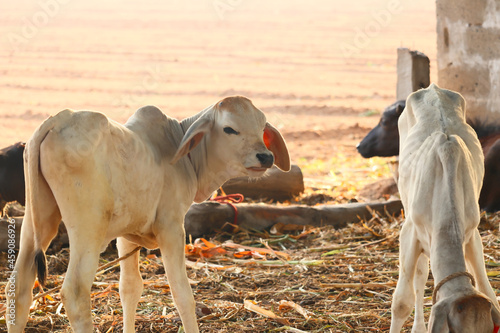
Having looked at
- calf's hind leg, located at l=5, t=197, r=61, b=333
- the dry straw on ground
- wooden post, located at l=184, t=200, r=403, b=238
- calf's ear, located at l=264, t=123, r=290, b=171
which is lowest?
the dry straw on ground

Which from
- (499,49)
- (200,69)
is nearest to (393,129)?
(499,49)

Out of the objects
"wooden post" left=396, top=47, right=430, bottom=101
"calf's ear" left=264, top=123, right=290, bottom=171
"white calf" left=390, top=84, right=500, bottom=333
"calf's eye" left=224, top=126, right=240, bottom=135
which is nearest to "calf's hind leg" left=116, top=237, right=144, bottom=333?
"calf's eye" left=224, top=126, right=240, bottom=135

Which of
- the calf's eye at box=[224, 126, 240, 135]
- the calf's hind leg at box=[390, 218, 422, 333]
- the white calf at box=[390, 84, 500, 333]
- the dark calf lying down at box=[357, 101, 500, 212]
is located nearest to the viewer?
the white calf at box=[390, 84, 500, 333]

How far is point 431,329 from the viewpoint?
316cm

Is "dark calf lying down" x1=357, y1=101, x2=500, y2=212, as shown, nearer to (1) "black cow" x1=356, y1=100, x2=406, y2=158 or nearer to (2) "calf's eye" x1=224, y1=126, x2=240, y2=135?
(1) "black cow" x1=356, y1=100, x2=406, y2=158

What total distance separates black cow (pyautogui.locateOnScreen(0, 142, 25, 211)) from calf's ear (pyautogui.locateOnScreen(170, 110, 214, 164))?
2.69 m

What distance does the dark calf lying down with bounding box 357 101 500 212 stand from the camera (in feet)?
27.0

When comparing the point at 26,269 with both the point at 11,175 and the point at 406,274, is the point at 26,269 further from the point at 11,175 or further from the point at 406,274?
the point at 11,175

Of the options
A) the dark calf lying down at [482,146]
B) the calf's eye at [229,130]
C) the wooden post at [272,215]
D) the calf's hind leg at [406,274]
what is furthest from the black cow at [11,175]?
the dark calf lying down at [482,146]

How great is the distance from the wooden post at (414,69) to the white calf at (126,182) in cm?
473

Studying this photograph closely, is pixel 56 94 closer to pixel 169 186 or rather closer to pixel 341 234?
pixel 341 234

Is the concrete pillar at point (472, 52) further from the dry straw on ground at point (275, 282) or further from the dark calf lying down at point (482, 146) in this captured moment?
the dry straw on ground at point (275, 282)

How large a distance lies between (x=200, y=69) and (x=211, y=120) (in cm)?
1727

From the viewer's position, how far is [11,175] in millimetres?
6492
